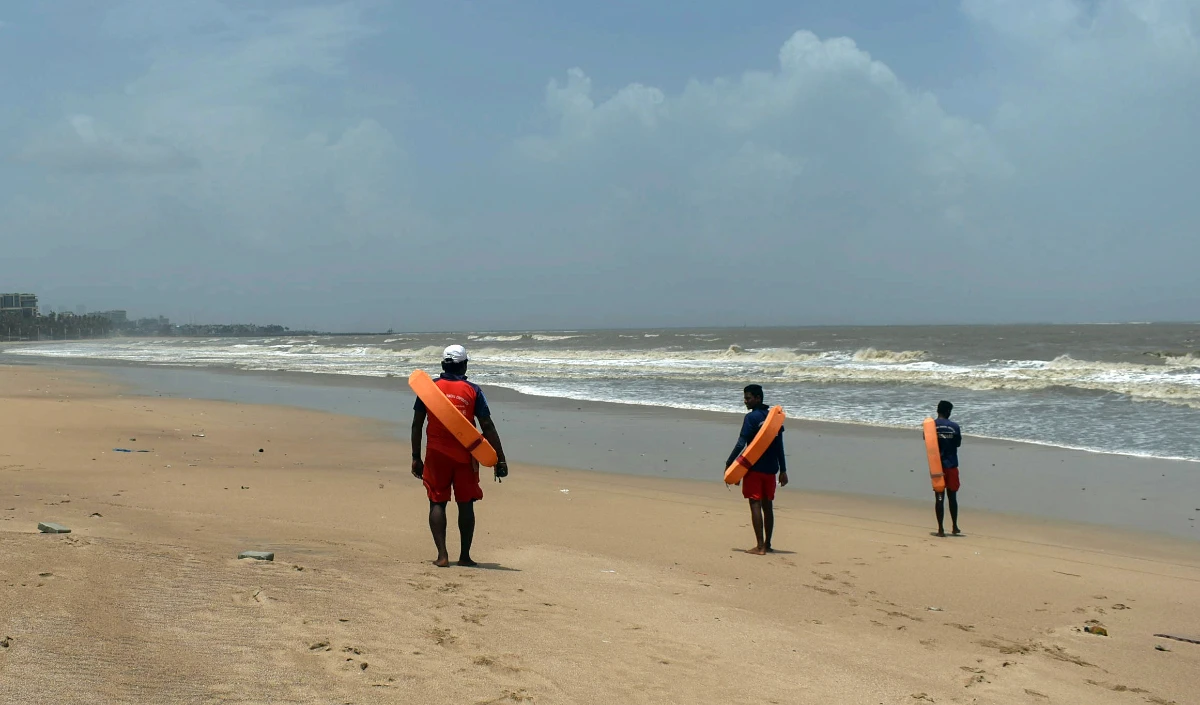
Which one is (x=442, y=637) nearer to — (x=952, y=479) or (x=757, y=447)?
(x=757, y=447)

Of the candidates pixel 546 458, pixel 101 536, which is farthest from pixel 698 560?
pixel 546 458

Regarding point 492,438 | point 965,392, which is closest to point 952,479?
point 492,438

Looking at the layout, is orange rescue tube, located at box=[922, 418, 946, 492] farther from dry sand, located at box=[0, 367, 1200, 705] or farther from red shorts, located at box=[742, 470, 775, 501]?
red shorts, located at box=[742, 470, 775, 501]

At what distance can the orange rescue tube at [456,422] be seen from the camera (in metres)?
6.00

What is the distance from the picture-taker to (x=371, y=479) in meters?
10.9

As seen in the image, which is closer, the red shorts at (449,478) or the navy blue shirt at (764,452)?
the red shorts at (449,478)

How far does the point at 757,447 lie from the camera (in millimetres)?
7914

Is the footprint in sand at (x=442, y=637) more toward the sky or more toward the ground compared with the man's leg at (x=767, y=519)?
more toward the sky

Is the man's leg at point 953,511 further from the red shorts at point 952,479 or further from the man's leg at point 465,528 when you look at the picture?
the man's leg at point 465,528

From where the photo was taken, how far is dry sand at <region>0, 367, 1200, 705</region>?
12.0ft

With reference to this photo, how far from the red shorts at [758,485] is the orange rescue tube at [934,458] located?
2.04 meters

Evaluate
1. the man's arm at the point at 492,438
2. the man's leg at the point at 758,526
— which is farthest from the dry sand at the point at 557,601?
the man's arm at the point at 492,438

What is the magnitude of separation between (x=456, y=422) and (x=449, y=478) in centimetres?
49

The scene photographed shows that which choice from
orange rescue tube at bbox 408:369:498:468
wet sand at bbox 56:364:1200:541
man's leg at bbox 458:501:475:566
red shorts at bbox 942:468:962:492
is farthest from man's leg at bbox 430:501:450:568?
wet sand at bbox 56:364:1200:541
